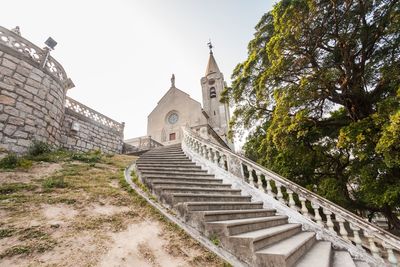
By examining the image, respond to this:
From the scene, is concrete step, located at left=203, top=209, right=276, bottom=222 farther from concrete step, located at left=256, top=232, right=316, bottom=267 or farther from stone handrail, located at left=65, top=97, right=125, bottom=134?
stone handrail, located at left=65, top=97, right=125, bottom=134

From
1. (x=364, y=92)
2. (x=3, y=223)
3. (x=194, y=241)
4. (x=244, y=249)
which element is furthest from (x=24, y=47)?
(x=364, y=92)

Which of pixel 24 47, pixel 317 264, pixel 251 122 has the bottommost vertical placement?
pixel 317 264

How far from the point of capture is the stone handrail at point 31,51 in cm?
714

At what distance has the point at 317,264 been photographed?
9.29 feet

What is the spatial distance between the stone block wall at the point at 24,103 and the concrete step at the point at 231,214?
7105 mm

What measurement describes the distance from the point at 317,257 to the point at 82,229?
3.80 meters

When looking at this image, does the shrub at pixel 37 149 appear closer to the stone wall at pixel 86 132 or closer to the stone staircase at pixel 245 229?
the stone wall at pixel 86 132

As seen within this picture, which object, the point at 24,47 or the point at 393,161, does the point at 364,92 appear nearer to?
the point at 393,161

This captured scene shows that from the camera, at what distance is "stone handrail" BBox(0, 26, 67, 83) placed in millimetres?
7141

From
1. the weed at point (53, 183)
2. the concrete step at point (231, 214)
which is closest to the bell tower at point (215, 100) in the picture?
the concrete step at point (231, 214)

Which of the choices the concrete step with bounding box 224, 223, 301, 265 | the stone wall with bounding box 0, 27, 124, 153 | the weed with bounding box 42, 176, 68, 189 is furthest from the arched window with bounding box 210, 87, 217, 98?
the concrete step with bounding box 224, 223, 301, 265

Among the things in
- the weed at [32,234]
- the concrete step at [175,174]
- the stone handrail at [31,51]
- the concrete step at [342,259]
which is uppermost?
the stone handrail at [31,51]

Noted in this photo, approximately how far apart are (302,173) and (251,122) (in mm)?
3148

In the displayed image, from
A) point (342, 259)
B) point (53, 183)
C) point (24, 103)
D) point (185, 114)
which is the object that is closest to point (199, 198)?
point (342, 259)
